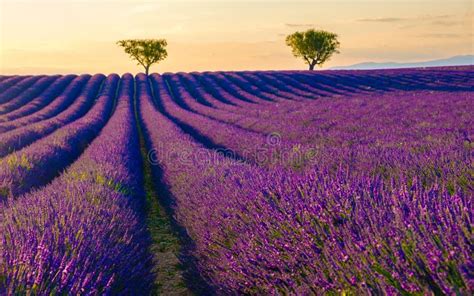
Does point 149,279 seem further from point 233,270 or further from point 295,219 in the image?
point 295,219

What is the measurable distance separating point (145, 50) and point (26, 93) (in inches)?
903

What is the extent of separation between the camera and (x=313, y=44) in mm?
48250

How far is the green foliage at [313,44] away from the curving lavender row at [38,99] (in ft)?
76.8

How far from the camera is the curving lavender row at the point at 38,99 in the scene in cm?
1819

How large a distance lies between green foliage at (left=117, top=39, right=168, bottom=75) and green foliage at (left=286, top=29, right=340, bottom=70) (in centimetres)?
1419

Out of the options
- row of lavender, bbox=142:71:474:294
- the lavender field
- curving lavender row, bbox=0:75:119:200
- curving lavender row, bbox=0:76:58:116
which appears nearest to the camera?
row of lavender, bbox=142:71:474:294

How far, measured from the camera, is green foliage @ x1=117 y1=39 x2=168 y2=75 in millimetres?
49094

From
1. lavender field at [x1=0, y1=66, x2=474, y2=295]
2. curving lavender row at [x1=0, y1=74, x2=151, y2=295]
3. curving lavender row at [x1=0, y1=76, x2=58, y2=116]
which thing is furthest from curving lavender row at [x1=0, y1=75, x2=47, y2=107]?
Result: curving lavender row at [x1=0, y1=74, x2=151, y2=295]

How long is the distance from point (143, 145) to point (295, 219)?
34.9ft

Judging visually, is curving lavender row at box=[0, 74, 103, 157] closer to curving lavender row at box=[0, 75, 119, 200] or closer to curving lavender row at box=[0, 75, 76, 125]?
curving lavender row at box=[0, 75, 119, 200]

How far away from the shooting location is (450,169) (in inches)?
144

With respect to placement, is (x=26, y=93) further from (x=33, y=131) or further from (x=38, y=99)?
(x=33, y=131)

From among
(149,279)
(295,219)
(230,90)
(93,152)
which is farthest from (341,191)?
(230,90)

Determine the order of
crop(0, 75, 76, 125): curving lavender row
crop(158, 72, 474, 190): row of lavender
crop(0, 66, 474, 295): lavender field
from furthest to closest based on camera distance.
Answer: crop(0, 75, 76, 125): curving lavender row → crop(158, 72, 474, 190): row of lavender → crop(0, 66, 474, 295): lavender field
